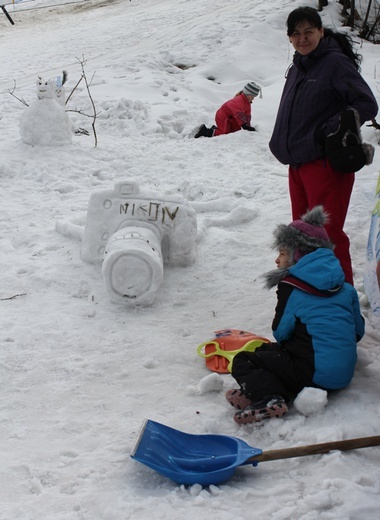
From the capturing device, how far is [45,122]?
6.86 meters

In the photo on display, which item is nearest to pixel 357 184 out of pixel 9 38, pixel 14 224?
pixel 14 224

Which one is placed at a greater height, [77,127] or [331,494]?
[331,494]

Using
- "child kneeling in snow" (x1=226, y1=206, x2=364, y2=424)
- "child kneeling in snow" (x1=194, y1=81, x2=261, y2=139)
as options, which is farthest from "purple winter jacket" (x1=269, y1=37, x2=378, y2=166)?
"child kneeling in snow" (x1=194, y1=81, x2=261, y2=139)

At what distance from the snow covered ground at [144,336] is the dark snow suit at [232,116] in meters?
0.39

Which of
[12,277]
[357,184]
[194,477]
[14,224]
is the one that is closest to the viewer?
[194,477]

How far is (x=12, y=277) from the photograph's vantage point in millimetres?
4223

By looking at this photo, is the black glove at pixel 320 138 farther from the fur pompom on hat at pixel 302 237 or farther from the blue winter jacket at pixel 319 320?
the blue winter jacket at pixel 319 320

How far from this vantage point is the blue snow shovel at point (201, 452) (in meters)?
2.40

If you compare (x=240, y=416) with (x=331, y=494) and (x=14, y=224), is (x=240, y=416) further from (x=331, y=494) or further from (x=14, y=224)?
(x=14, y=224)

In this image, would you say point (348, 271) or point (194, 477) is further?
point (348, 271)

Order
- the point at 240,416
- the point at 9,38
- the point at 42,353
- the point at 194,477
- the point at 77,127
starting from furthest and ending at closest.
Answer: the point at 9,38
the point at 77,127
the point at 42,353
the point at 240,416
the point at 194,477

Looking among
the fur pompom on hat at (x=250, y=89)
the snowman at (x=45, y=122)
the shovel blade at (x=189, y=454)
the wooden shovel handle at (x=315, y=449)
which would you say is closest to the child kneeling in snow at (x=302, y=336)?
the shovel blade at (x=189, y=454)

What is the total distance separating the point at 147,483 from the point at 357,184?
3966mm

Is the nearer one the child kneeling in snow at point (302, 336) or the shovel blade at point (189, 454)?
the shovel blade at point (189, 454)
